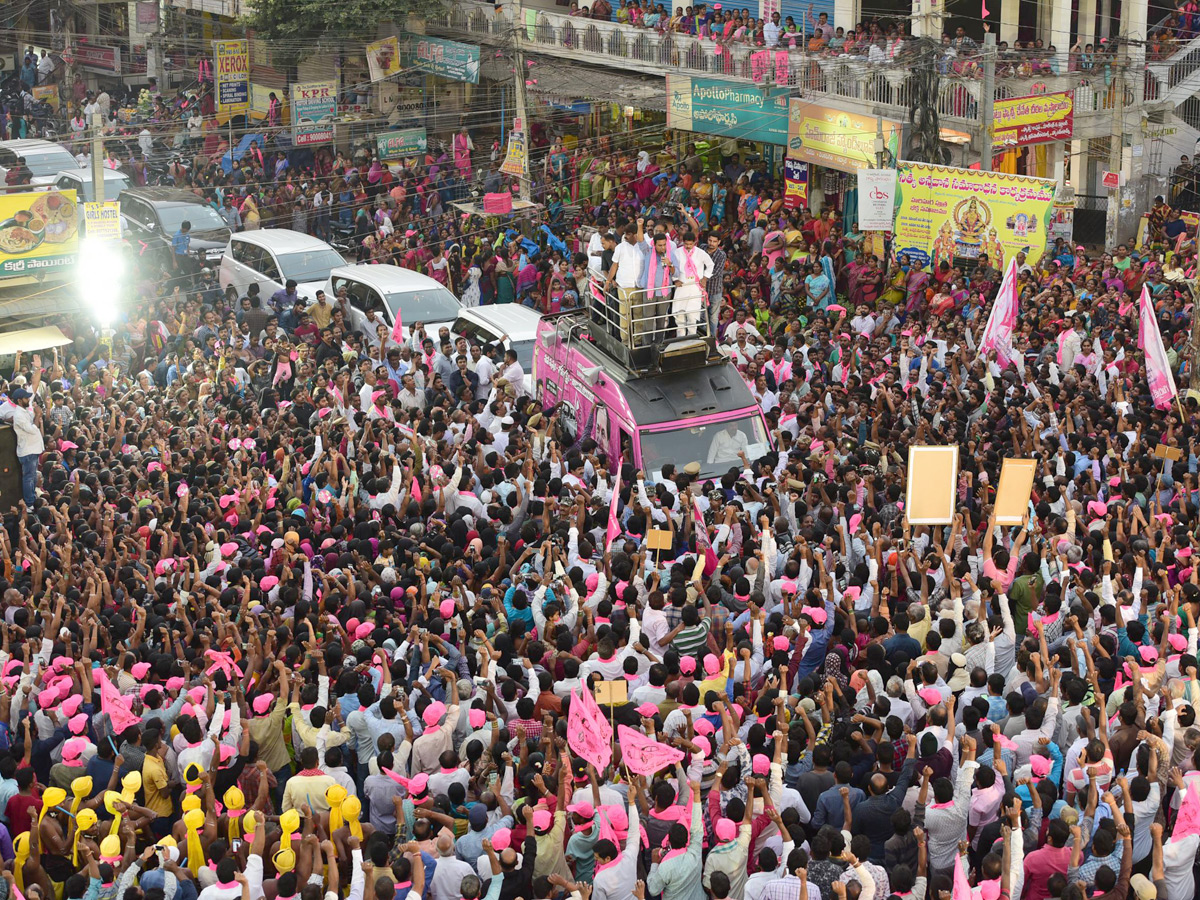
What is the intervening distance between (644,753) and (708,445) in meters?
5.85

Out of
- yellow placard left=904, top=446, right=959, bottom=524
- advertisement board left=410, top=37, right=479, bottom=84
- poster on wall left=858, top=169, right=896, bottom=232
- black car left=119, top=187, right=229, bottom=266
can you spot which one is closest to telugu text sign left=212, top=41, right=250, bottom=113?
advertisement board left=410, top=37, right=479, bottom=84

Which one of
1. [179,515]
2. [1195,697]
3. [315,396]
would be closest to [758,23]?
[315,396]

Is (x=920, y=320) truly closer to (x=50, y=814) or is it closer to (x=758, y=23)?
(x=758, y=23)

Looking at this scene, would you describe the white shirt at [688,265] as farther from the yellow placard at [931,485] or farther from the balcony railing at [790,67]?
the balcony railing at [790,67]

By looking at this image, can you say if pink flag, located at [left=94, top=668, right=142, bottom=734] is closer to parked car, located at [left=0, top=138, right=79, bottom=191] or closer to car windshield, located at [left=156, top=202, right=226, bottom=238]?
car windshield, located at [left=156, top=202, right=226, bottom=238]

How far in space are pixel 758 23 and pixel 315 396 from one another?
13223mm

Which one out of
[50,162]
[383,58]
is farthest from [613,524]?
[50,162]

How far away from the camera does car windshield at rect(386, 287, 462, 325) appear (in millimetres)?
18906

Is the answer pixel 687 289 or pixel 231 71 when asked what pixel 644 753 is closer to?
pixel 687 289

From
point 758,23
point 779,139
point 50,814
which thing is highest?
point 758,23

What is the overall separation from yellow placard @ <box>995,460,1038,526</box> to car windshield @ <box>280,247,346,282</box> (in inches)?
502

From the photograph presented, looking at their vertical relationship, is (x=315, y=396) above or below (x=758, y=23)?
below

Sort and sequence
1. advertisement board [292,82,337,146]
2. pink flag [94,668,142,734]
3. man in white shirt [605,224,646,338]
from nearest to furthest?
pink flag [94,668,142,734] < man in white shirt [605,224,646,338] < advertisement board [292,82,337,146]

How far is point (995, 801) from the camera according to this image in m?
7.79
